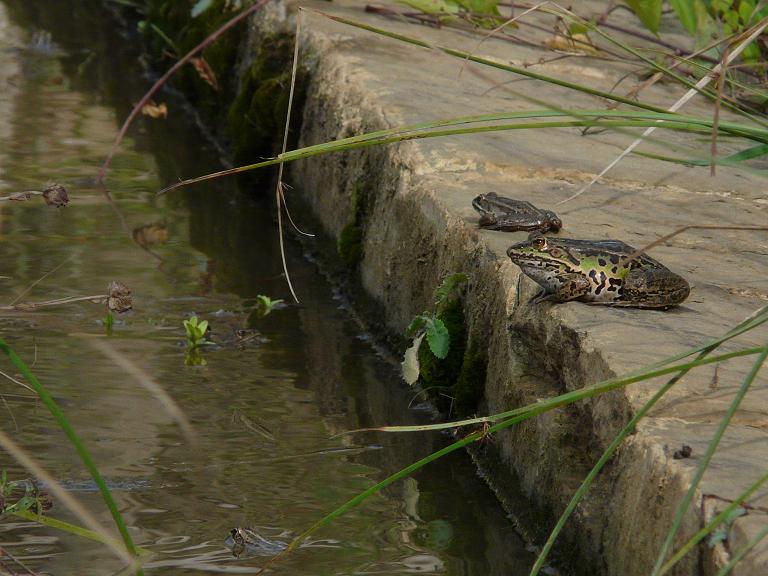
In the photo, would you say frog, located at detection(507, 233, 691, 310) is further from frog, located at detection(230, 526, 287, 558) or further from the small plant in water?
the small plant in water

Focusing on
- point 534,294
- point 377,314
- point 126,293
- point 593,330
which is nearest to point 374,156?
point 377,314

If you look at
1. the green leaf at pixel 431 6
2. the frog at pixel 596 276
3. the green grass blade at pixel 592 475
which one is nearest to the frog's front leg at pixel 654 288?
the frog at pixel 596 276

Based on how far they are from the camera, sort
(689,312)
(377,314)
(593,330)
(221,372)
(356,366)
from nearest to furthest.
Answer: (593,330) < (689,312) < (221,372) < (356,366) < (377,314)

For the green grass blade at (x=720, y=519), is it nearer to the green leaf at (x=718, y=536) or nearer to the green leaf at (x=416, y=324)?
the green leaf at (x=718, y=536)

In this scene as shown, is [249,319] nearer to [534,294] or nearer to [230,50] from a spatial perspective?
[534,294]

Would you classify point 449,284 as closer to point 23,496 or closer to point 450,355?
point 450,355

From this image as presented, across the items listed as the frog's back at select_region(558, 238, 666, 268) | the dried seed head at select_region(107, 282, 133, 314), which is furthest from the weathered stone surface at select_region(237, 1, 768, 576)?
the dried seed head at select_region(107, 282, 133, 314)
